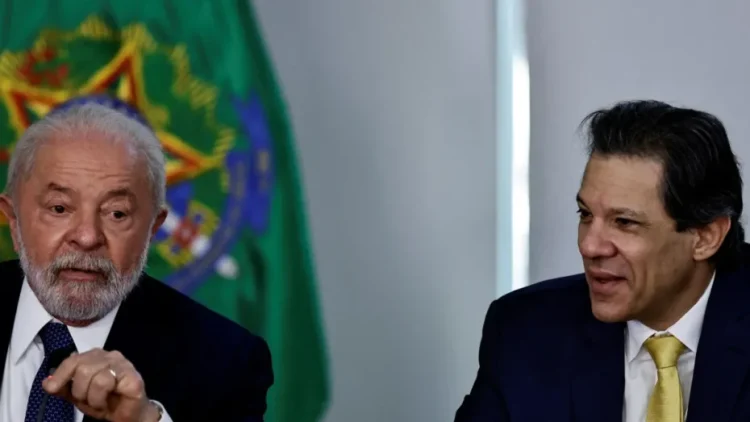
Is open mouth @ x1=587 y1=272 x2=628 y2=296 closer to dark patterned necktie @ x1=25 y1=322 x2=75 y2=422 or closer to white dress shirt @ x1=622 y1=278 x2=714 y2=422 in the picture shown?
white dress shirt @ x1=622 y1=278 x2=714 y2=422

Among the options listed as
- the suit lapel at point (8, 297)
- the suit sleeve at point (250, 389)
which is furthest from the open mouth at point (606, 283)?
the suit lapel at point (8, 297)

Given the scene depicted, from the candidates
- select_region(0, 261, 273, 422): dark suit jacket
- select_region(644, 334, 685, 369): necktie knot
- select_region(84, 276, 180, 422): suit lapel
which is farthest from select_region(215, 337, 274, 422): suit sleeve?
select_region(644, 334, 685, 369): necktie knot

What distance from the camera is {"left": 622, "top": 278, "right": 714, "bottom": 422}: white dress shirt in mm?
2350

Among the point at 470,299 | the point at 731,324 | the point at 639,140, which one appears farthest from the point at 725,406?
the point at 470,299

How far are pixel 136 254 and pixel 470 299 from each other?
3.83ft

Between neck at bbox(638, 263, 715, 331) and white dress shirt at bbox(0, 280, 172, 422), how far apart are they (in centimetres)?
108

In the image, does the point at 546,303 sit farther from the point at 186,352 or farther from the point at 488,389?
the point at 186,352

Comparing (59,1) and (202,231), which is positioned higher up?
(59,1)

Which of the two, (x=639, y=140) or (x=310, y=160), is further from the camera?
(x=310, y=160)

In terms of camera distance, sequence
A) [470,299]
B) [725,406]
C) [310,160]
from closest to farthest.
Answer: [725,406], [310,160], [470,299]

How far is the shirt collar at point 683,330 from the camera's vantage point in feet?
7.74

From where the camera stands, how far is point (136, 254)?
226cm

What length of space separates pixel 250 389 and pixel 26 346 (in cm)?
44

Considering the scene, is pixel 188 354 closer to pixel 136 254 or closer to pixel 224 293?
pixel 136 254
